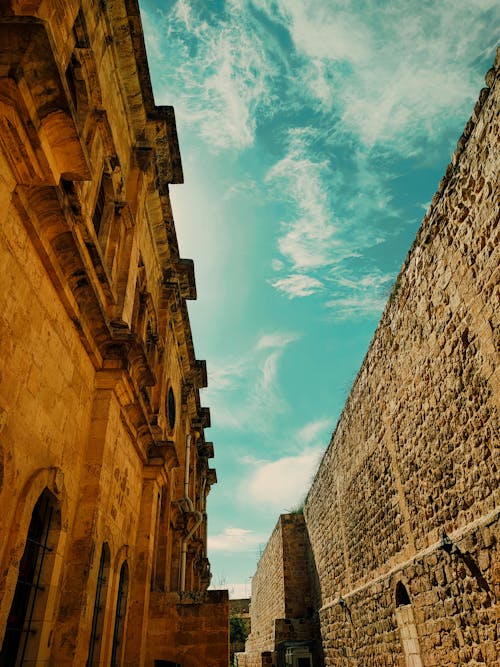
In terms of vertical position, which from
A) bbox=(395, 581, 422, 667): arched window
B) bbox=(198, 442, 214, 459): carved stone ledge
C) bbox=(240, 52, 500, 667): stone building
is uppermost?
bbox=(198, 442, 214, 459): carved stone ledge

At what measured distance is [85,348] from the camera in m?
6.10

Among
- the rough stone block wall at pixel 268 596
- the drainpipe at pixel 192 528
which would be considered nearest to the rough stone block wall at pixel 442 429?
the drainpipe at pixel 192 528

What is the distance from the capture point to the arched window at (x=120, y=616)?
7.00m

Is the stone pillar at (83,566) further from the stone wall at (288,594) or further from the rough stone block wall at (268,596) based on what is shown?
the rough stone block wall at (268,596)

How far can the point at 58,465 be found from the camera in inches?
199

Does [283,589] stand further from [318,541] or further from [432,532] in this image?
[432,532]

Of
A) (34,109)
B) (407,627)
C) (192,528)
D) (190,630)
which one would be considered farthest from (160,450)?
(34,109)

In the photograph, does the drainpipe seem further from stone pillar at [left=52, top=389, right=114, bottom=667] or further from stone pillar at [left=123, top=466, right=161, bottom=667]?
stone pillar at [left=52, top=389, right=114, bottom=667]

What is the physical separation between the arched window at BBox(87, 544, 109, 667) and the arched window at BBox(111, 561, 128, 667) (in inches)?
35.2

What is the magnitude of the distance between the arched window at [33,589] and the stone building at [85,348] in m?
0.01

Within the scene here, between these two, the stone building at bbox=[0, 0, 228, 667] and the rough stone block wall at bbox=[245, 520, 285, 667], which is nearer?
the stone building at bbox=[0, 0, 228, 667]

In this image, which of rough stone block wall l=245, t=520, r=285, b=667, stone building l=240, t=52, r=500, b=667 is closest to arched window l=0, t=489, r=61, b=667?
stone building l=240, t=52, r=500, b=667

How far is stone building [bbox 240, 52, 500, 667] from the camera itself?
6.10 metres

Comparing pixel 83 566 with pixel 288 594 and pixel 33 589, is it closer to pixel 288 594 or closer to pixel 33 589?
pixel 33 589
